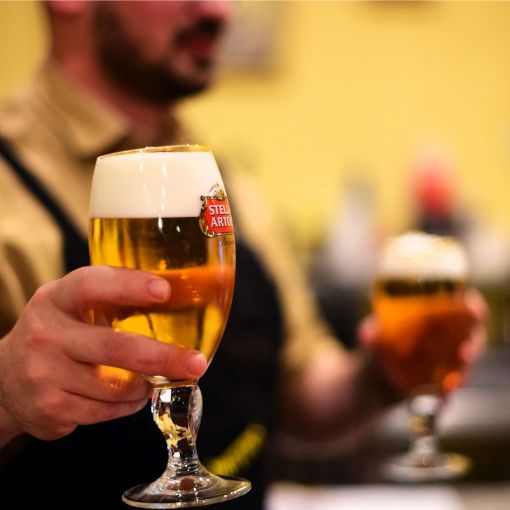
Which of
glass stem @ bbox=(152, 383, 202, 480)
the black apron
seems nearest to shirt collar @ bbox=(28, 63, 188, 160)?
the black apron

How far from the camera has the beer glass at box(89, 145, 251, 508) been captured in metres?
0.81

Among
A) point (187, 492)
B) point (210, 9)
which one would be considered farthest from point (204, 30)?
point (187, 492)

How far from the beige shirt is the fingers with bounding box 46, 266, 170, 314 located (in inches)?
17.4

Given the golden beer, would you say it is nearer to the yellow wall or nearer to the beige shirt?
the beige shirt

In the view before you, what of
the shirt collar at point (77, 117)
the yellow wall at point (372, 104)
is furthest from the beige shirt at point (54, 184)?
the yellow wall at point (372, 104)

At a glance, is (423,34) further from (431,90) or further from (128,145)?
(128,145)

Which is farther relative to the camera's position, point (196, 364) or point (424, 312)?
point (424, 312)

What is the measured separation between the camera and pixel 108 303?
785 mm

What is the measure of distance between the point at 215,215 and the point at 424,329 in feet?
1.97

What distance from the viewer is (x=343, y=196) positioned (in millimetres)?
4504

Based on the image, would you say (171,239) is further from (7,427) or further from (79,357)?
(7,427)

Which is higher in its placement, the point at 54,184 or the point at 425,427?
the point at 54,184

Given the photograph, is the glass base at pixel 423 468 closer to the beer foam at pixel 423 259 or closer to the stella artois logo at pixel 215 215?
the beer foam at pixel 423 259

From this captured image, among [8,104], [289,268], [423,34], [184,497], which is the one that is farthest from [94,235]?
[423,34]
